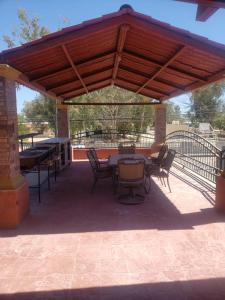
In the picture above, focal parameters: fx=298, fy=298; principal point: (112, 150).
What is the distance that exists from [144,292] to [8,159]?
9.00ft

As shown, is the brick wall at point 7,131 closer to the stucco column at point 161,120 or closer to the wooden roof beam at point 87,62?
the wooden roof beam at point 87,62

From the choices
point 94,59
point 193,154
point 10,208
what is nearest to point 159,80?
point 193,154

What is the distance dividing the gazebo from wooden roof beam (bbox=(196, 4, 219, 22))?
223 cm

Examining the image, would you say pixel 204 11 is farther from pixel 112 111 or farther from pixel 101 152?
pixel 112 111

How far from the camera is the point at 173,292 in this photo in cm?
288

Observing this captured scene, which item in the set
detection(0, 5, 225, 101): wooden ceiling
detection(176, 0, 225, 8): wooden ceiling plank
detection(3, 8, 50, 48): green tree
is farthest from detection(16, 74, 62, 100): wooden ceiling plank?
detection(3, 8, 50, 48): green tree

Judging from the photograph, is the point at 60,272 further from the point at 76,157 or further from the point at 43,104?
the point at 43,104

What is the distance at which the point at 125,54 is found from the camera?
6.42 m

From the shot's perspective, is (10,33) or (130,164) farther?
(10,33)

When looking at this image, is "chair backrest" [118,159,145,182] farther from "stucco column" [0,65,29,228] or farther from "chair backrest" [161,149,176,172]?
"stucco column" [0,65,29,228]

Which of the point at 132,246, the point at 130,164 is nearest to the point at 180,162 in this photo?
the point at 130,164

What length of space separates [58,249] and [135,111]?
19656mm

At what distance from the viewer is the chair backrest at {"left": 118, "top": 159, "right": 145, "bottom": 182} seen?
5.70 metres

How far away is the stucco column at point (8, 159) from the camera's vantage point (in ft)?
14.4
